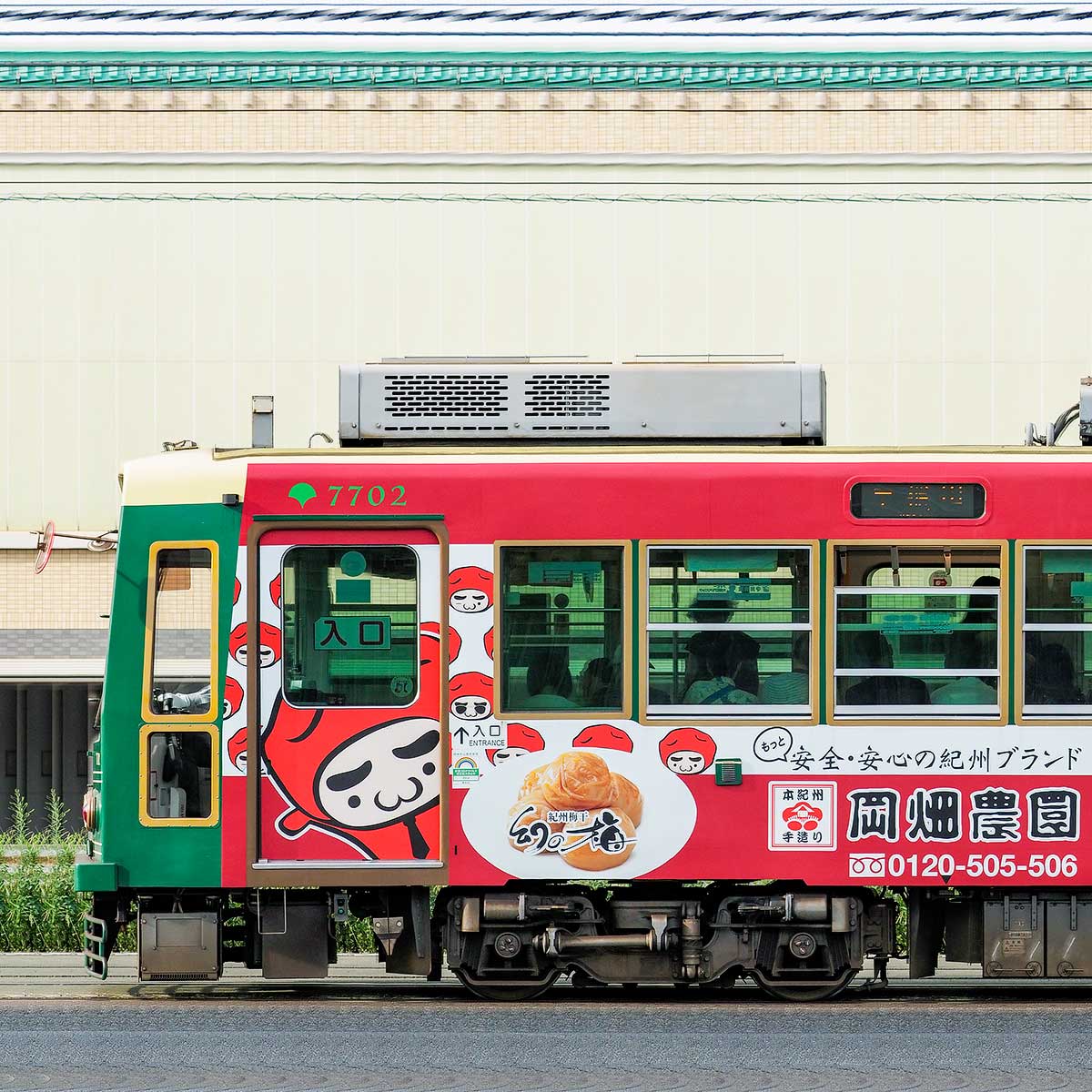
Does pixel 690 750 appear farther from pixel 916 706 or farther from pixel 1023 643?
pixel 1023 643

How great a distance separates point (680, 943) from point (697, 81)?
1538 cm

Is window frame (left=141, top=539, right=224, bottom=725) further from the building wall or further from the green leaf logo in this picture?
the building wall

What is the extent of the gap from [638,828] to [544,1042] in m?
1.36

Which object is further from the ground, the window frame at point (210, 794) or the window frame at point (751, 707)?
the window frame at point (751, 707)

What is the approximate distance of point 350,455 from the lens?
9.79m

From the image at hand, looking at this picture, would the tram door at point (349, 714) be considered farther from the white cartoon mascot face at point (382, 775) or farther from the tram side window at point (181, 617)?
the tram side window at point (181, 617)

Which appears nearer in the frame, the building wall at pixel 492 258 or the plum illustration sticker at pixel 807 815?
the plum illustration sticker at pixel 807 815

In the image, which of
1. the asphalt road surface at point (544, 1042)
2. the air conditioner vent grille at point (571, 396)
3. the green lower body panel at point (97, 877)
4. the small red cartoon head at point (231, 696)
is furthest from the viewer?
the air conditioner vent grille at point (571, 396)

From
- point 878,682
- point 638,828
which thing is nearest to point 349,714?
point 638,828

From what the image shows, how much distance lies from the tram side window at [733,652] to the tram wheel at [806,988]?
155cm

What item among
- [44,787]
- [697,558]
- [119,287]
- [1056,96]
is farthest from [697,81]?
[697,558]

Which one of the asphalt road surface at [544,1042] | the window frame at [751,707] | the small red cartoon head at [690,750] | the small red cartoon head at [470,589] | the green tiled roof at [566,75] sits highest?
the green tiled roof at [566,75]

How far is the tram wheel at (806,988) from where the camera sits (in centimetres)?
971

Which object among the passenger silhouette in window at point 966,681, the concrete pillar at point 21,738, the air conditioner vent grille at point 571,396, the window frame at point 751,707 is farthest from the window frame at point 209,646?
the concrete pillar at point 21,738
